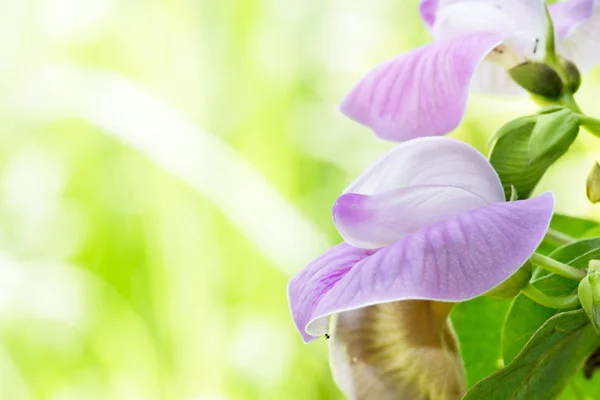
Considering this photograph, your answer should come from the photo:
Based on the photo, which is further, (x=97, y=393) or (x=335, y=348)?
(x=97, y=393)

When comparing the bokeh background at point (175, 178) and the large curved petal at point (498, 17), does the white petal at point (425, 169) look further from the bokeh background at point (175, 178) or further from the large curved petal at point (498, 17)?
the bokeh background at point (175, 178)

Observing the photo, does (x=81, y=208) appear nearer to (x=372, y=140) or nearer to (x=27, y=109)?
(x=27, y=109)

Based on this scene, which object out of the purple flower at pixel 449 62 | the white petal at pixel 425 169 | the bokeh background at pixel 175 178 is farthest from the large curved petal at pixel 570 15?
the bokeh background at pixel 175 178

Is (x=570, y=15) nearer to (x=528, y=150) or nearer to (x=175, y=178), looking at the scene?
(x=528, y=150)

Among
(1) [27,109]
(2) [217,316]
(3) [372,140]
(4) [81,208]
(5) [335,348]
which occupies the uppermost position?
(1) [27,109]

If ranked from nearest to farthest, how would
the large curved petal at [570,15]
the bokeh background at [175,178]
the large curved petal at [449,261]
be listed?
the large curved petal at [449,261], the large curved petal at [570,15], the bokeh background at [175,178]

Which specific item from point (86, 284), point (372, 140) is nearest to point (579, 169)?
point (372, 140)

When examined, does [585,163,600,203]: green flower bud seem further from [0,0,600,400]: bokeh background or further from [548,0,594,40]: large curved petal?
[0,0,600,400]: bokeh background
